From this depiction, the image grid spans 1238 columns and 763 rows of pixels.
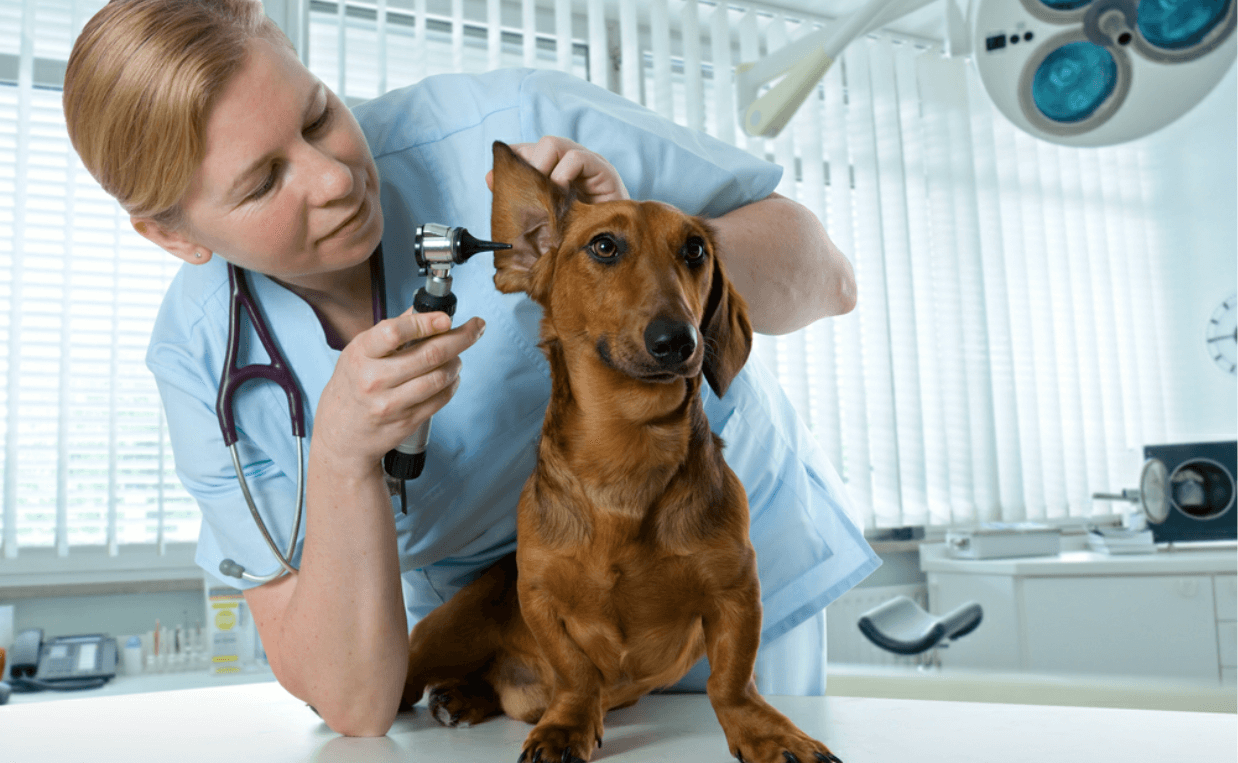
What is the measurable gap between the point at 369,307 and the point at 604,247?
0.35 m

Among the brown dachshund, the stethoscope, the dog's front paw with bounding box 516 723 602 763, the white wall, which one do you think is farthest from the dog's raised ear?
the white wall

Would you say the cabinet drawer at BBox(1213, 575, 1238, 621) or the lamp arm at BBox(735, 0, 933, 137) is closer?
the lamp arm at BBox(735, 0, 933, 137)

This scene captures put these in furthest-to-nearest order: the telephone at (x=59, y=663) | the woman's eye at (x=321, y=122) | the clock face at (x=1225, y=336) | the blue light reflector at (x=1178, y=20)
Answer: the clock face at (x=1225, y=336) → the telephone at (x=59, y=663) → the blue light reflector at (x=1178, y=20) → the woman's eye at (x=321, y=122)

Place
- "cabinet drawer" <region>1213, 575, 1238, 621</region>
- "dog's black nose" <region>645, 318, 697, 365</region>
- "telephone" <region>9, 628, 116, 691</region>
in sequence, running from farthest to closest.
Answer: "cabinet drawer" <region>1213, 575, 1238, 621</region>
"telephone" <region>9, 628, 116, 691</region>
"dog's black nose" <region>645, 318, 697, 365</region>

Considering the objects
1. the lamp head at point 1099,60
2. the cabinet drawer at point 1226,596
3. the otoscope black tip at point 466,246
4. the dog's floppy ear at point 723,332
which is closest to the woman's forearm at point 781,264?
the dog's floppy ear at point 723,332

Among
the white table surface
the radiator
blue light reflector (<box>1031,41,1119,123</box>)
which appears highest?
blue light reflector (<box>1031,41,1119,123</box>)

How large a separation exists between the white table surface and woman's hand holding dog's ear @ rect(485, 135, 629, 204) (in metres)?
0.45

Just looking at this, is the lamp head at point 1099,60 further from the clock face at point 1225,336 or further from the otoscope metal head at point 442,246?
the clock face at point 1225,336

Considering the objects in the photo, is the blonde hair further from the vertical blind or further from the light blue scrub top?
the vertical blind

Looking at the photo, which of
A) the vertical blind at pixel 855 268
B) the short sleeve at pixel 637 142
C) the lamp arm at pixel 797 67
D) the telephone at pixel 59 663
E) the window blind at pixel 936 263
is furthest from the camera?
the window blind at pixel 936 263

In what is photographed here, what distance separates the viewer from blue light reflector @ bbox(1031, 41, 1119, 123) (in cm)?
165

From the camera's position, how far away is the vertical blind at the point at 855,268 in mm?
2543

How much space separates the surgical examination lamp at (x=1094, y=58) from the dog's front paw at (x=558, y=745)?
163 centimetres

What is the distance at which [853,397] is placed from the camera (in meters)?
3.53
